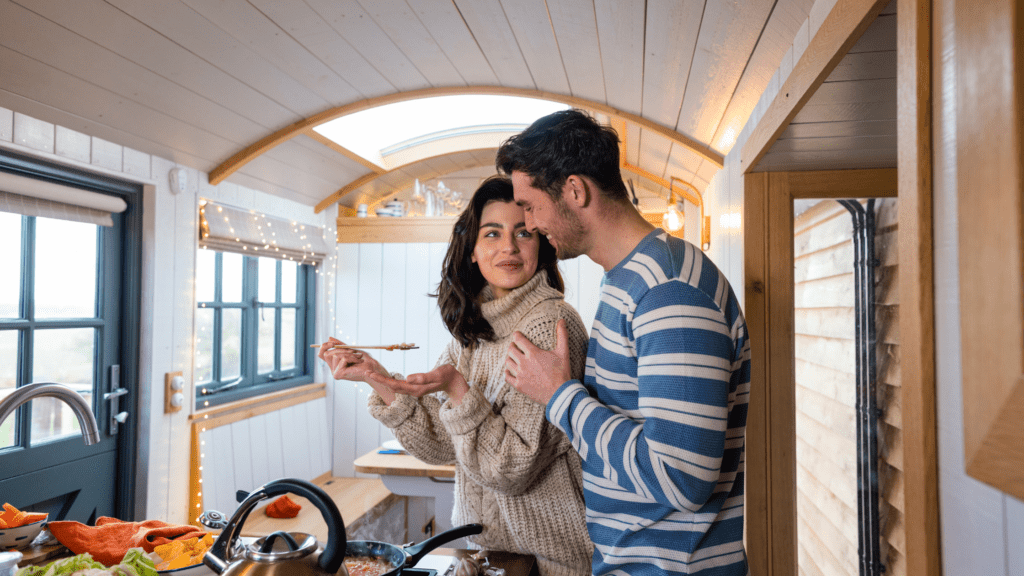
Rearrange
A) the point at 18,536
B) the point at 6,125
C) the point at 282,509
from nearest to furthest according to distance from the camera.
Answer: the point at 18,536 → the point at 6,125 → the point at 282,509

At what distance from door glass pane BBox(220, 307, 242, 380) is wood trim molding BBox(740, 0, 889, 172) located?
128 inches

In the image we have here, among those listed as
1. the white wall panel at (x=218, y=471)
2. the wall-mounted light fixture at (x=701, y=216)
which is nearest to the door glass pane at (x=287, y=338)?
the white wall panel at (x=218, y=471)

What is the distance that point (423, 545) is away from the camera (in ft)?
3.59

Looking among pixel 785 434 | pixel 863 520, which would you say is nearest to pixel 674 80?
pixel 785 434

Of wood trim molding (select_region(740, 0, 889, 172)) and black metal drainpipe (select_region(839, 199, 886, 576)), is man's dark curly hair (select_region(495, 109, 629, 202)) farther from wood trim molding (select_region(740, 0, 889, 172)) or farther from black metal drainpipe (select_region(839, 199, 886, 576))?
black metal drainpipe (select_region(839, 199, 886, 576))

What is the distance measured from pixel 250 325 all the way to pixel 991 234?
4028mm

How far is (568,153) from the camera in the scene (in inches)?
43.4

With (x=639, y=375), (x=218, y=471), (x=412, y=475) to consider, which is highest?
(x=639, y=375)

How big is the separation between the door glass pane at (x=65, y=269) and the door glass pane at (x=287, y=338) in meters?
1.58

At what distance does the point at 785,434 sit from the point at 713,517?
87cm

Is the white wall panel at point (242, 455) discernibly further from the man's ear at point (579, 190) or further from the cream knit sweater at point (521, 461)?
the man's ear at point (579, 190)

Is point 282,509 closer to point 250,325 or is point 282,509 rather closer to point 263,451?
point 263,451

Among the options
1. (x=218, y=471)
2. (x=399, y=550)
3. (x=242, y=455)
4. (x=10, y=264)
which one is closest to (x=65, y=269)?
(x=10, y=264)

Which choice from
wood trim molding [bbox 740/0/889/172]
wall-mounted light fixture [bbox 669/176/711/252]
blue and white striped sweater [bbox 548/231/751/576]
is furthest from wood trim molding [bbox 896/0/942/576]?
wall-mounted light fixture [bbox 669/176/711/252]
